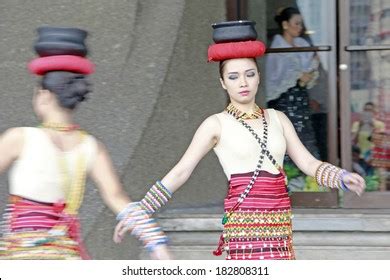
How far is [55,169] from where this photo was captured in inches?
178

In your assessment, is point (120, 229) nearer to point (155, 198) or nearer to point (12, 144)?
point (155, 198)

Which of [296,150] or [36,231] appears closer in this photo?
[36,231]

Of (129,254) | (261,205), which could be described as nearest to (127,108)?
(129,254)

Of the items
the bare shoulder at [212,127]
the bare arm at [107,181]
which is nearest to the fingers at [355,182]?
the bare shoulder at [212,127]

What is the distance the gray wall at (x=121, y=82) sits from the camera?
6484mm

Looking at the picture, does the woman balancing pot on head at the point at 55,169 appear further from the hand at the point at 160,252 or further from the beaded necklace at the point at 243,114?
the beaded necklace at the point at 243,114

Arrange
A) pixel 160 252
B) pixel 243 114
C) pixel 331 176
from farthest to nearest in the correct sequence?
pixel 243 114
pixel 331 176
pixel 160 252

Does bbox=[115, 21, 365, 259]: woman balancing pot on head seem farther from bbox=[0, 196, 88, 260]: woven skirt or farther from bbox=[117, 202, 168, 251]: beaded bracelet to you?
bbox=[0, 196, 88, 260]: woven skirt

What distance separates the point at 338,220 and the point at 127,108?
161 cm

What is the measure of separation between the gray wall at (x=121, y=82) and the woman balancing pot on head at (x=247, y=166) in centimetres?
152

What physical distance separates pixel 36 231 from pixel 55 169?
29 centimetres

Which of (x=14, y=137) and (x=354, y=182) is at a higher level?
(x=14, y=137)

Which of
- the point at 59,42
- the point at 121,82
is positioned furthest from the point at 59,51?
the point at 121,82
